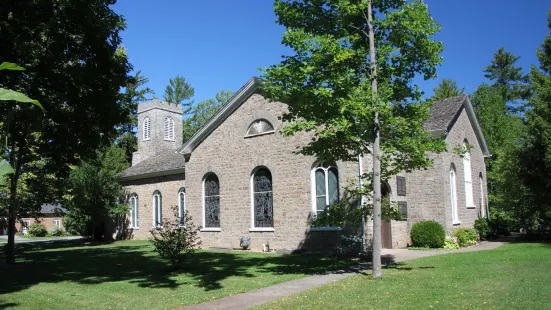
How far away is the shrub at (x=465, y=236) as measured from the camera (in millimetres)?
19203

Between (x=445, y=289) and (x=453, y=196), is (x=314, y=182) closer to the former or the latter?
(x=453, y=196)

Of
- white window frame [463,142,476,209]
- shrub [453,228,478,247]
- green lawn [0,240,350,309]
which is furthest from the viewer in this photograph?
white window frame [463,142,476,209]

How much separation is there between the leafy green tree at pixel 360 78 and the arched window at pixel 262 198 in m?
8.26

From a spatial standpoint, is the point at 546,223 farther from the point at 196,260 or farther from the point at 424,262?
the point at 196,260

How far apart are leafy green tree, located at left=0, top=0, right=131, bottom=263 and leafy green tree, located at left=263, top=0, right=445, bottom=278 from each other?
16.6ft

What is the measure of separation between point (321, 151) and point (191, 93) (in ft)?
185

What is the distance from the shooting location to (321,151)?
1198cm

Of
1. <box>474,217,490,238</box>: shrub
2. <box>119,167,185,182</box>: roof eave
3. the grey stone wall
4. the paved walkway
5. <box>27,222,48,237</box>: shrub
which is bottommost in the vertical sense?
<box>27,222,48,237</box>: shrub

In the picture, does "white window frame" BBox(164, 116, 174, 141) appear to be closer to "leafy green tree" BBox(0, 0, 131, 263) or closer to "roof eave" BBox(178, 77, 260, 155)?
"roof eave" BBox(178, 77, 260, 155)

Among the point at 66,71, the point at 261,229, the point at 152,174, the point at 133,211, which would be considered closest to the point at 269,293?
the point at 66,71

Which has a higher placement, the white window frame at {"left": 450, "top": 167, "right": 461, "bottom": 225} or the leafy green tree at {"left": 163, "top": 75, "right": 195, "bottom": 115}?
the leafy green tree at {"left": 163, "top": 75, "right": 195, "bottom": 115}

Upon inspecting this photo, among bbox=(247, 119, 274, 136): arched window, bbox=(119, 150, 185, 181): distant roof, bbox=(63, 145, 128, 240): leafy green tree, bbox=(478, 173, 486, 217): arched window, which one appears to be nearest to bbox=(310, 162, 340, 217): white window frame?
bbox=(247, 119, 274, 136): arched window

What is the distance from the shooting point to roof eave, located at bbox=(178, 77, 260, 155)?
67.9ft

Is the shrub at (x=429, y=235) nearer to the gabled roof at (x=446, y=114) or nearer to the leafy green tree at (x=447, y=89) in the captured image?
the gabled roof at (x=446, y=114)
